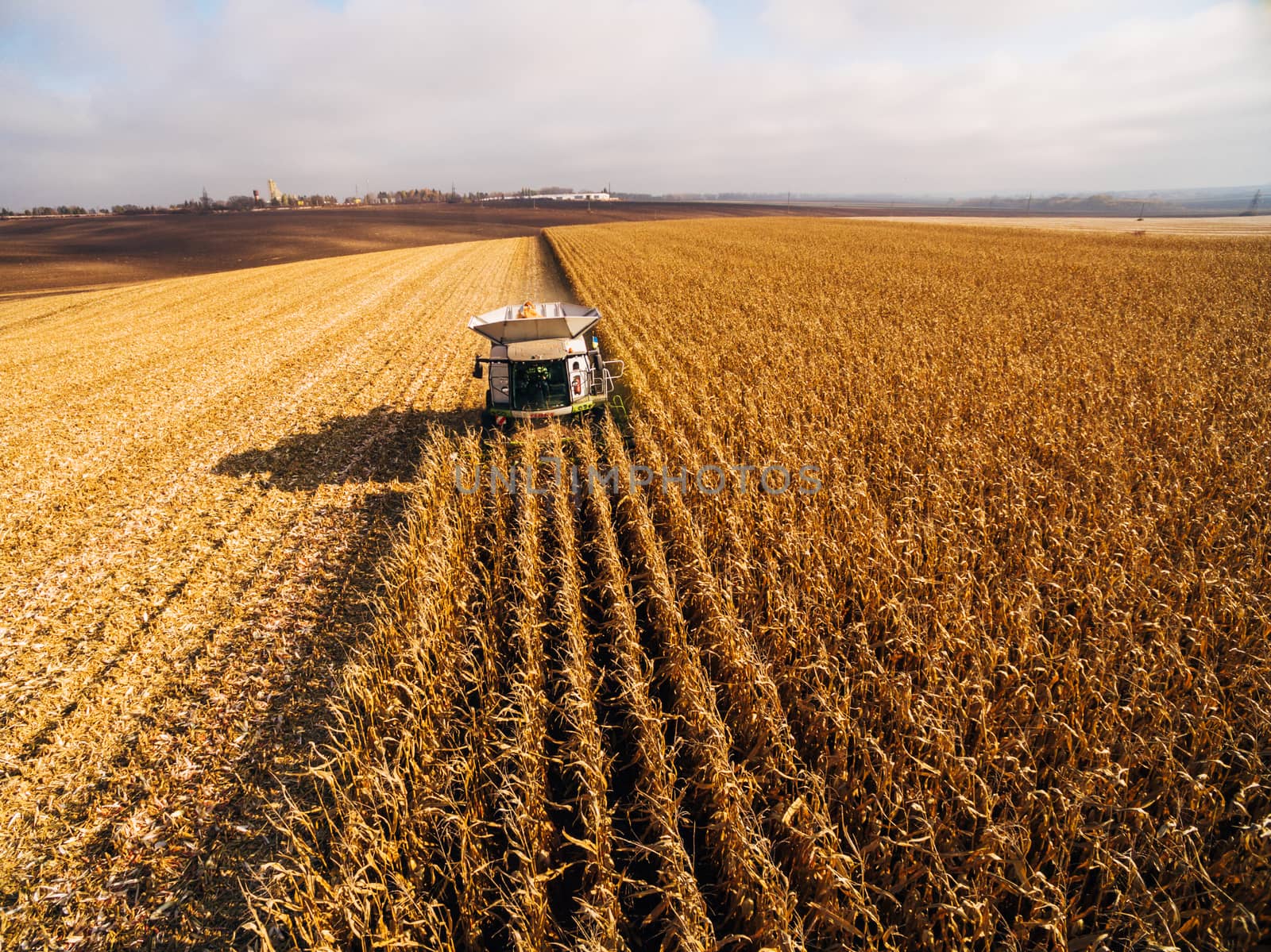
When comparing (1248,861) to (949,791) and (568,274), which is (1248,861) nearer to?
(949,791)

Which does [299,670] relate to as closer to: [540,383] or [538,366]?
[540,383]

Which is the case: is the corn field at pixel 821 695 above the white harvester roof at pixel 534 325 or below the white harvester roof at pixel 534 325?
below

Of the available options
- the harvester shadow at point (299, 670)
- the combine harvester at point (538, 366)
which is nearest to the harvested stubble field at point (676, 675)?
the harvester shadow at point (299, 670)

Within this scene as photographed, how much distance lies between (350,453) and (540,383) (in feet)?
14.0

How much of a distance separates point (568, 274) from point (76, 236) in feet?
214

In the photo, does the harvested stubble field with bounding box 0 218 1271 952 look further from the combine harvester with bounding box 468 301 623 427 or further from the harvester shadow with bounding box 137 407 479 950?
the combine harvester with bounding box 468 301 623 427

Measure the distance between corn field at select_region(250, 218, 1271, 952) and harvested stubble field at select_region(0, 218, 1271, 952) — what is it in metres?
0.05

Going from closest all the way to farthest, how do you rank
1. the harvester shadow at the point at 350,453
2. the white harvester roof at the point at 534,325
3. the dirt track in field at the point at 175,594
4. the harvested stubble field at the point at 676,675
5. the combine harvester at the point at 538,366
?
1. the harvested stubble field at the point at 676,675
2. the dirt track in field at the point at 175,594
3. the combine harvester at the point at 538,366
4. the white harvester roof at the point at 534,325
5. the harvester shadow at the point at 350,453

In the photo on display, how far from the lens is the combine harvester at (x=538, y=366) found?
909 centimetres

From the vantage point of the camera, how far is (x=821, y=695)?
13.3ft

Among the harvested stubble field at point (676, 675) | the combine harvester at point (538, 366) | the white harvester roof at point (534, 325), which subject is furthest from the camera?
the white harvester roof at point (534, 325)

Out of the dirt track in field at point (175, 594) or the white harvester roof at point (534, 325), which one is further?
the white harvester roof at point (534, 325)

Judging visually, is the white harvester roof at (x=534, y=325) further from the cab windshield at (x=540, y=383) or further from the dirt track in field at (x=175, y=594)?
the dirt track in field at (x=175, y=594)

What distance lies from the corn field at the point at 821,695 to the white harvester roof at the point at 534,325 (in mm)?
1831
